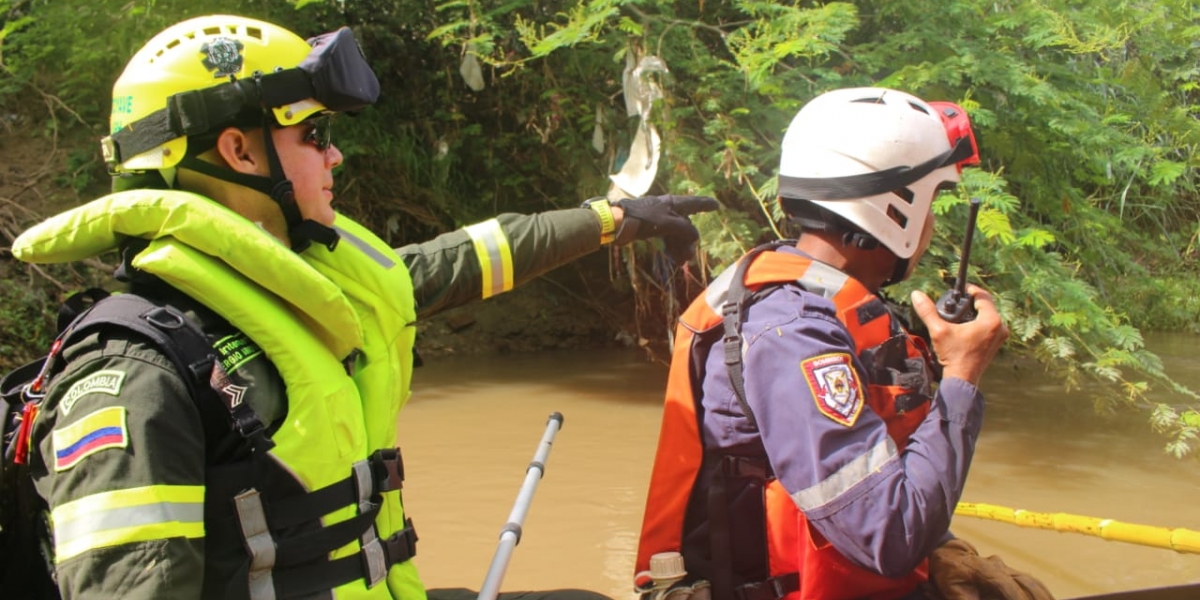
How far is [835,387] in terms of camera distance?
184 cm

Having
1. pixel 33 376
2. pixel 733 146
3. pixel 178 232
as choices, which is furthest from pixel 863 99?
pixel 733 146

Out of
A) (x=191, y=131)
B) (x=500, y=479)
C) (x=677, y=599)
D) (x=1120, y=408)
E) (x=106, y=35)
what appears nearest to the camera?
(x=191, y=131)

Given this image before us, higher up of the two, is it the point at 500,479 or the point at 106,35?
the point at 106,35

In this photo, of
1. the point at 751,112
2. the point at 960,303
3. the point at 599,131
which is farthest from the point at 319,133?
the point at 599,131

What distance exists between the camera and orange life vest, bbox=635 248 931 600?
6.42ft

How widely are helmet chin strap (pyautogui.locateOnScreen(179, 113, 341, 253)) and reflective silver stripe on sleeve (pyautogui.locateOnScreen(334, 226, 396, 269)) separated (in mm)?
126

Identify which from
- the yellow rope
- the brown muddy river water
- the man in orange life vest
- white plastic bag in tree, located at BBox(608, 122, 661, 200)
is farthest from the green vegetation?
the man in orange life vest

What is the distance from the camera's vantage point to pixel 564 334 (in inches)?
384

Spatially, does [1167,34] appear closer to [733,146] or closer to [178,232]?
[733,146]

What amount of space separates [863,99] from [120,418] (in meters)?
1.68

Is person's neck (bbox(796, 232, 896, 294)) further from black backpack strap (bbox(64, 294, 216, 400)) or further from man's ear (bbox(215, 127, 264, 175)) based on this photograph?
black backpack strap (bbox(64, 294, 216, 400))

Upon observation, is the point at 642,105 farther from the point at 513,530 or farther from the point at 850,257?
the point at 850,257

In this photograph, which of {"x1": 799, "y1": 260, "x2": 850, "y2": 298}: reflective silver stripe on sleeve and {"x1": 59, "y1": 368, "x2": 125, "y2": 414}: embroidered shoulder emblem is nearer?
{"x1": 59, "y1": 368, "x2": 125, "y2": 414}: embroidered shoulder emblem

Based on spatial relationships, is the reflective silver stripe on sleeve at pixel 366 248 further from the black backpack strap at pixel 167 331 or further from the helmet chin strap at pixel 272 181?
the black backpack strap at pixel 167 331
